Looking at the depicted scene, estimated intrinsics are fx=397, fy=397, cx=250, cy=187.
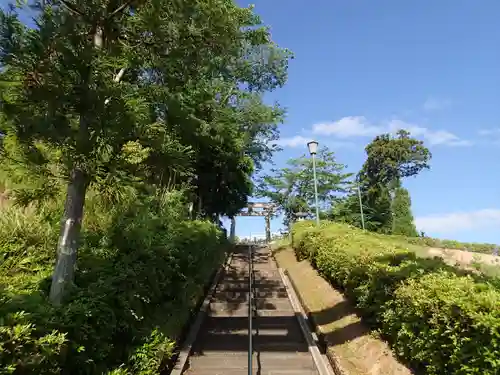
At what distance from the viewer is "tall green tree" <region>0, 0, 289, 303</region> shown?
3.68 meters

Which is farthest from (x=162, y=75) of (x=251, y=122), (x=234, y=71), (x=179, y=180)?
(x=251, y=122)

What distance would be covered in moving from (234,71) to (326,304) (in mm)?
10952

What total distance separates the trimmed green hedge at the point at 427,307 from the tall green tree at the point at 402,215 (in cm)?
3253

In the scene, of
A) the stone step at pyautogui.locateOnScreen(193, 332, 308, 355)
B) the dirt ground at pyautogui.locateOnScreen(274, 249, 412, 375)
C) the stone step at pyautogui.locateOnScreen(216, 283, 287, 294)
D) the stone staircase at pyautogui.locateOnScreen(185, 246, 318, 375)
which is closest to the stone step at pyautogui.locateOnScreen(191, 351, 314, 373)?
the stone staircase at pyautogui.locateOnScreen(185, 246, 318, 375)

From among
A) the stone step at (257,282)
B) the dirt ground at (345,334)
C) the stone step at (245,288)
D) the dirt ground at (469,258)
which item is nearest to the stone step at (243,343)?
the dirt ground at (345,334)

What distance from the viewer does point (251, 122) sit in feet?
59.3

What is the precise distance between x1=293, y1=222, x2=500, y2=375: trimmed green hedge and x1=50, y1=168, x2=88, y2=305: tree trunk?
A: 12.8ft

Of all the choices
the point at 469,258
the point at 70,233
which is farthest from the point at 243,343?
the point at 469,258

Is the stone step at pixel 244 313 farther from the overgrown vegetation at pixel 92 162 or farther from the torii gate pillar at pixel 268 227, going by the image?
the torii gate pillar at pixel 268 227

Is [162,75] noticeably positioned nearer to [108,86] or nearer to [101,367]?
[108,86]

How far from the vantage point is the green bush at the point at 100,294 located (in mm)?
3021

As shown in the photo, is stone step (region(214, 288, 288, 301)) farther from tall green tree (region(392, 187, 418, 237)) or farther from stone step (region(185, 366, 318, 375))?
tall green tree (region(392, 187, 418, 237))

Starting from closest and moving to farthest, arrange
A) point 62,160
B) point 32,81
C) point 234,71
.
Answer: point 32,81
point 62,160
point 234,71

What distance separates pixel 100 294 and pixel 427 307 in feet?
11.7
